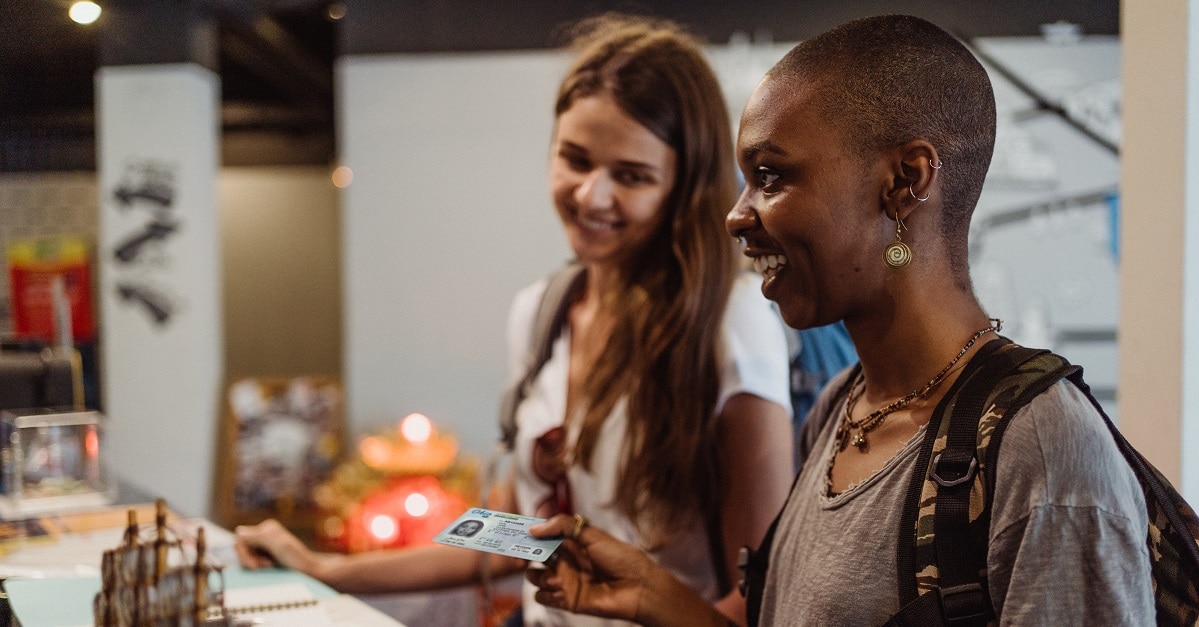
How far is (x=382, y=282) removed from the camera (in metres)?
5.83

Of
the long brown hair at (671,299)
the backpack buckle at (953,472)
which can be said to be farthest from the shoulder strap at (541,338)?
the backpack buckle at (953,472)

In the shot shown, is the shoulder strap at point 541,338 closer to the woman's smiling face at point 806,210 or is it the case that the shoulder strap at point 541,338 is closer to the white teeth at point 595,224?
the white teeth at point 595,224

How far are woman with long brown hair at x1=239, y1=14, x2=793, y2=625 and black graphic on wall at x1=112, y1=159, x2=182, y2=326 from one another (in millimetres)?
4742

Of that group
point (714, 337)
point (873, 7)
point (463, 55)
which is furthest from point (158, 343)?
point (714, 337)

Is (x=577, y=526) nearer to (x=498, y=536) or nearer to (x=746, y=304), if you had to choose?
(x=498, y=536)

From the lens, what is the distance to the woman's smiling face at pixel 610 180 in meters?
1.73

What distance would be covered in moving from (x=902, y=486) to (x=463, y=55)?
16.9 ft

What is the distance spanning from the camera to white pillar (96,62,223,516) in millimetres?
5957

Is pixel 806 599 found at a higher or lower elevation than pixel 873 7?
lower

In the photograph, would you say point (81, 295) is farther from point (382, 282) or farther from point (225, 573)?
point (225, 573)

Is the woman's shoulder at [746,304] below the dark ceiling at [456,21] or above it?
below

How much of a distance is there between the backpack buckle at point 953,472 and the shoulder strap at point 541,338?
113 cm

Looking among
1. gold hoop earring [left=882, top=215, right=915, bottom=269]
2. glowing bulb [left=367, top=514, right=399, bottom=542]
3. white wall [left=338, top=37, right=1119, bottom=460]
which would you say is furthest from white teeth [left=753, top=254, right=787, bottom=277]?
white wall [left=338, top=37, right=1119, bottom=460]

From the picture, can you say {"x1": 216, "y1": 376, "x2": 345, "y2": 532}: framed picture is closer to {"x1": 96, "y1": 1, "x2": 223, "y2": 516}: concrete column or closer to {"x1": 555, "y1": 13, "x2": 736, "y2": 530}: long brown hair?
{"x1": 96, "y1": 1, "x2": 223, "y2": 516}: concrete column
